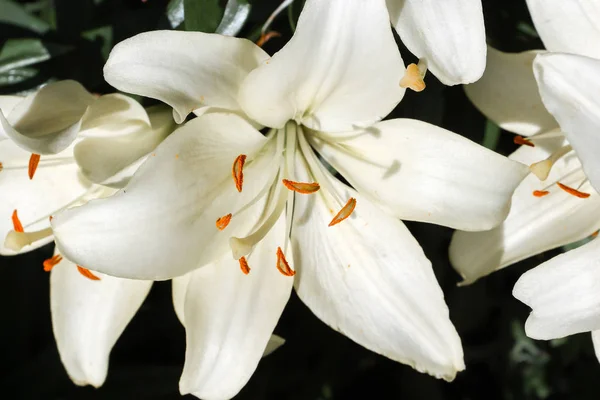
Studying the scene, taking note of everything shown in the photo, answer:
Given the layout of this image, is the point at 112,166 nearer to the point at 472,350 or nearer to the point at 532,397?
the point at 472,350

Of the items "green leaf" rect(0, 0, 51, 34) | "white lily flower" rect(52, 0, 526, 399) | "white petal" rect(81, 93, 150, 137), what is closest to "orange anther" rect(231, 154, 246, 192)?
A: "white lily flower" rect(52, 0, 526, 399)

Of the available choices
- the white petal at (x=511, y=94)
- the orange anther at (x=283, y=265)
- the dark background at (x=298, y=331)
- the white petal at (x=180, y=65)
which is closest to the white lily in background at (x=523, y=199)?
the white petal at (x=511, y=94)

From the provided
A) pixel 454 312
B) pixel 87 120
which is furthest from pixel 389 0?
pixel 454 312

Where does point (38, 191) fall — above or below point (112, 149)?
below

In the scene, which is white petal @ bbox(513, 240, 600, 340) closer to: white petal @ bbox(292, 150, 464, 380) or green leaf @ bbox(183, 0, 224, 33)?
white petal @ bbox(292, 150, 464, 380)

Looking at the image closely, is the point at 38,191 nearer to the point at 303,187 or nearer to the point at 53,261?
the point at 53,261

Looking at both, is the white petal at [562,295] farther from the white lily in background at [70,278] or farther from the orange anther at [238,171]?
the white lily in background at [70,278]

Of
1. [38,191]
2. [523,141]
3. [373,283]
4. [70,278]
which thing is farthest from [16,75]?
[523,141]
